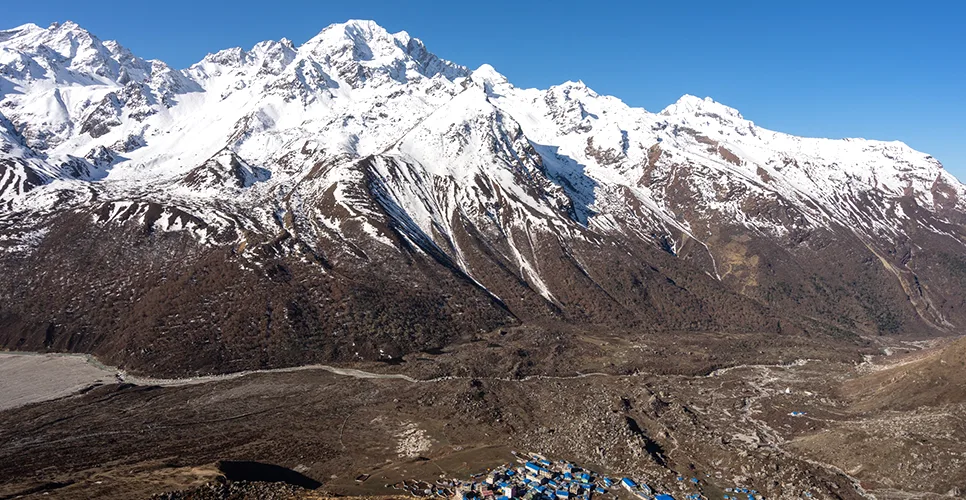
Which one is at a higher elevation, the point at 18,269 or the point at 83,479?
the point at 18,269

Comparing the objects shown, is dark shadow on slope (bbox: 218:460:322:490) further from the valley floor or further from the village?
the village

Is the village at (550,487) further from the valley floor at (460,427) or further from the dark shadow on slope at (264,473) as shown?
the dark shadow on slope at (264,473)

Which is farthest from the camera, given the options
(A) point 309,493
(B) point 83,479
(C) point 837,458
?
(C) point 837,458

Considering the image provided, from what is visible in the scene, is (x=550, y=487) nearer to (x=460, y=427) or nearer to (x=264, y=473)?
(x=460, y=427)

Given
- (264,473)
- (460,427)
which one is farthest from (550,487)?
(264,473)

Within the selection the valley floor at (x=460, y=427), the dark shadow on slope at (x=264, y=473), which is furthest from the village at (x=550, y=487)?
the dark shadow on slope at (x=264, y=473)

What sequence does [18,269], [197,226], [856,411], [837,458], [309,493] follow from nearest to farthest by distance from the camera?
[309,493], [837,458], [856,411], [18,269], [197,226]

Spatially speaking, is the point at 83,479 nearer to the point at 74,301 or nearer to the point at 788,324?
the point at 74,301

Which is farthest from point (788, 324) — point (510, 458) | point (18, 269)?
point (18, 269)

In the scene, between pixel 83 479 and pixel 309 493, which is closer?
pixel 309 493
